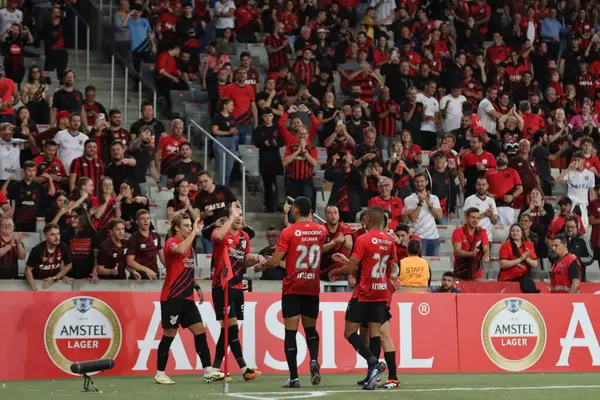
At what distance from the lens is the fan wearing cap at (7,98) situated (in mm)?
20620

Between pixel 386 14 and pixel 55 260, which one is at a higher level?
pixel 386 14

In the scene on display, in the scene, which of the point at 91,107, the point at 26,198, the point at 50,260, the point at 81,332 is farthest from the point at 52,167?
the point at 81,332

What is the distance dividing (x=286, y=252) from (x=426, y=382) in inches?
96.4

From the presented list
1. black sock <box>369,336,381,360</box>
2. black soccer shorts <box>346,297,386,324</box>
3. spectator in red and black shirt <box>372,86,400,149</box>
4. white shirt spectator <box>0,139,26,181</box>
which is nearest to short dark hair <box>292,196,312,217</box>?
black soccer shorts <box>346,297,386,324</box>

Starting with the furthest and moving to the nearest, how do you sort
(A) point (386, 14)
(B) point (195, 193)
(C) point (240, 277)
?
1. (A) point (386, 14)
2. (B) point (195, 193)
3. (C) point (240, 277)

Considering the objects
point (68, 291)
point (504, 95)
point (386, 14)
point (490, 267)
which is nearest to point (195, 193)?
point (68, 291)

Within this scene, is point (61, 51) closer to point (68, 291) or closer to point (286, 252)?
point (68, 291)

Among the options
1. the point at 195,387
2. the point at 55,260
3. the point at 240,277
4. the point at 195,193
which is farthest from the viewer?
the point at 195,193

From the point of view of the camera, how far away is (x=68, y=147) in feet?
65.7

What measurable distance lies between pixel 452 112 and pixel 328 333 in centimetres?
914

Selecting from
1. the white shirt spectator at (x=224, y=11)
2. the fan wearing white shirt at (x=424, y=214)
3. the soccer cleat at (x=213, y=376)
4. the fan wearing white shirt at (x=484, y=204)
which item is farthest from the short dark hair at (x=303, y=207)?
the white shirt spectator at (x=224, y=11)

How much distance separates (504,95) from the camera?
24.9 m

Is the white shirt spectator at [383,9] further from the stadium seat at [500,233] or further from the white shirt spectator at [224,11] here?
the stadium seat at [500,233]

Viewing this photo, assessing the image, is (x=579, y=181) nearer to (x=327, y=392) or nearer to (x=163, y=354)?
(x=163, y=354)
